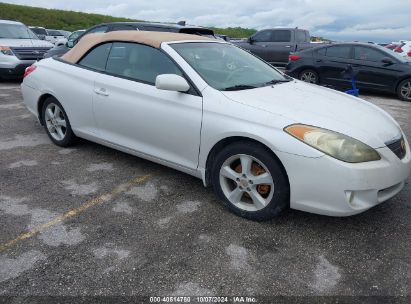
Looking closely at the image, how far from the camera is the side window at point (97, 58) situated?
14.0 ft

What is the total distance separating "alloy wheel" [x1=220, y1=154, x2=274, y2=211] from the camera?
3.10m

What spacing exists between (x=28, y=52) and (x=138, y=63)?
7248 millimetres

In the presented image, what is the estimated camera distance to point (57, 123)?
189 inches

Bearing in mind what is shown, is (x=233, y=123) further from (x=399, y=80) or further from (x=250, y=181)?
(x=399, y=80)

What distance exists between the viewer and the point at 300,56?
420 inches

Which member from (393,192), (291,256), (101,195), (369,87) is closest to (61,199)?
(101,195)

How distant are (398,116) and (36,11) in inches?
2339

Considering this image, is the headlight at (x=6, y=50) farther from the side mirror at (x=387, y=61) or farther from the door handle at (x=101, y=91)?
the side mirror at (x=387, y=61)

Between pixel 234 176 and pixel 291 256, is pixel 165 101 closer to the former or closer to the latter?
pixel 234 176

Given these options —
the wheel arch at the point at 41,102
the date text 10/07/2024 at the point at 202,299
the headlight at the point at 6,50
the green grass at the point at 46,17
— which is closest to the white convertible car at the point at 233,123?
the wheel arch at the point at 41,102

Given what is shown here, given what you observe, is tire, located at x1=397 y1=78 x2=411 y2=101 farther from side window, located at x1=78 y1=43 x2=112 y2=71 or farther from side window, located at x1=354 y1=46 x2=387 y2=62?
side window, located at x1=78 y1=43 x2=112 y2=71

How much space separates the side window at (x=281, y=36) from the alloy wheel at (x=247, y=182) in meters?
12.2

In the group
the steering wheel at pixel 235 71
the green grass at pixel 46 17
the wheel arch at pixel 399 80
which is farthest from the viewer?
the green grass at pixel 46 17

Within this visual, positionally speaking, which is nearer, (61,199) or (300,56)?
(61,199)
